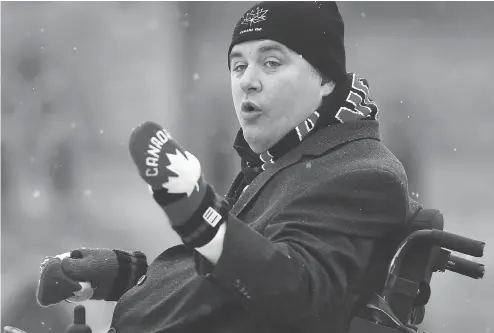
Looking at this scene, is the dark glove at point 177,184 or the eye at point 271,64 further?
the eye at point 271,64

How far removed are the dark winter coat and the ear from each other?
14 centimetres

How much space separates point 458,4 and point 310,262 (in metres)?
4.47

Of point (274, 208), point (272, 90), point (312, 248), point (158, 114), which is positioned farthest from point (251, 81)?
point (158, 114)

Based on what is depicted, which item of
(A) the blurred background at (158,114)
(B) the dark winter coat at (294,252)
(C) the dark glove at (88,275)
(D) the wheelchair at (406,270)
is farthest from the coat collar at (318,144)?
(A) the blurred background at (158,114)

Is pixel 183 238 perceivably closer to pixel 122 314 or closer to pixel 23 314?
pixel 122 314

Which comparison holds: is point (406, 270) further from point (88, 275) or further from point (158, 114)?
point (158, 114)

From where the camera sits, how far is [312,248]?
6.83 ft

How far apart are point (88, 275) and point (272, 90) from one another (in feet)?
2.65

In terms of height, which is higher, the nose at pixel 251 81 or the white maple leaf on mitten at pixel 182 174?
the nose at pixel 251 81

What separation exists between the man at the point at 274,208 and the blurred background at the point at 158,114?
3.30 meters

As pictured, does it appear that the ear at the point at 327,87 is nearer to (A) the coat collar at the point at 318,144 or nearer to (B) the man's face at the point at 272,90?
(B) the man's face at the point at 272,90

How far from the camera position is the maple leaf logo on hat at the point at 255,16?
8.17ft

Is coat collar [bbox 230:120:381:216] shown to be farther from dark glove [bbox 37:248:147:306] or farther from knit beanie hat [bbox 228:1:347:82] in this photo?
dark glove [bbox 37:248:147:306]

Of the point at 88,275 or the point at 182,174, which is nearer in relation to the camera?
the point at 182,174
